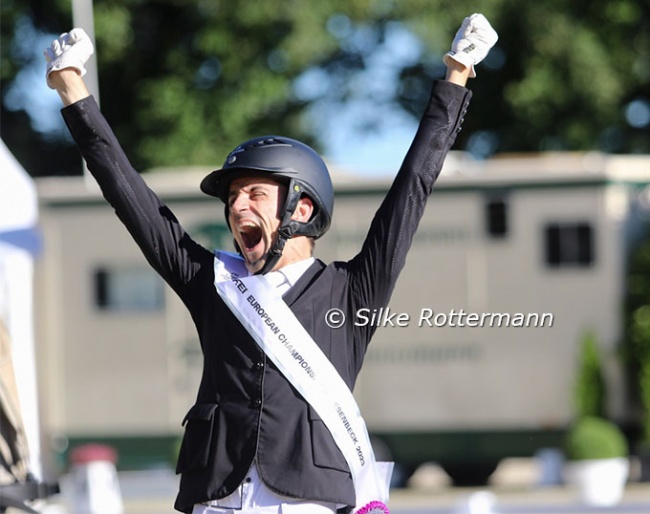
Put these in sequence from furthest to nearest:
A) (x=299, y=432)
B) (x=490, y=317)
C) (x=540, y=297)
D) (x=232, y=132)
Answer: (x=232, y=132) < (x=540, y=297) < (x=490, y=317) < (x=299, y=432)

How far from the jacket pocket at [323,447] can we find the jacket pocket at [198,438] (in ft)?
0.76

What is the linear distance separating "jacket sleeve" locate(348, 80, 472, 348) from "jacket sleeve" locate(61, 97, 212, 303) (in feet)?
1.40

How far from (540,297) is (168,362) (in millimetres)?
3823

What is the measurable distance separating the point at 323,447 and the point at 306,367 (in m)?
0.19

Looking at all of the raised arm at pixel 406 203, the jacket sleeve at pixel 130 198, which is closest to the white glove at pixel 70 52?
the jacket sleeve at pixel 130 198

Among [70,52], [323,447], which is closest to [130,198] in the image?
[70,52]

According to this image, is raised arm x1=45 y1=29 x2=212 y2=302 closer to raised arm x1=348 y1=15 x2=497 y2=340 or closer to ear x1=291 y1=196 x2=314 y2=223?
ear x1=291 y1=196 x2=314 y2=223

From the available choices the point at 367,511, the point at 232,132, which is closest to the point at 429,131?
the point at 367,511

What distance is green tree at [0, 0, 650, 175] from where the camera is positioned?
18281 millimetres

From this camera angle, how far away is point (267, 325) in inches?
130

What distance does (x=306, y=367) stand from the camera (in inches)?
129

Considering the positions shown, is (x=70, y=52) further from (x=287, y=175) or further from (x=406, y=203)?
(x=406, y=203)

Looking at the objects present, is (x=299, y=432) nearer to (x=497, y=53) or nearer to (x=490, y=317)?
(x=490, y=317)

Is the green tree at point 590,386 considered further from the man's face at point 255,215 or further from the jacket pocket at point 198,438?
the jacket pocket at point 198,438
